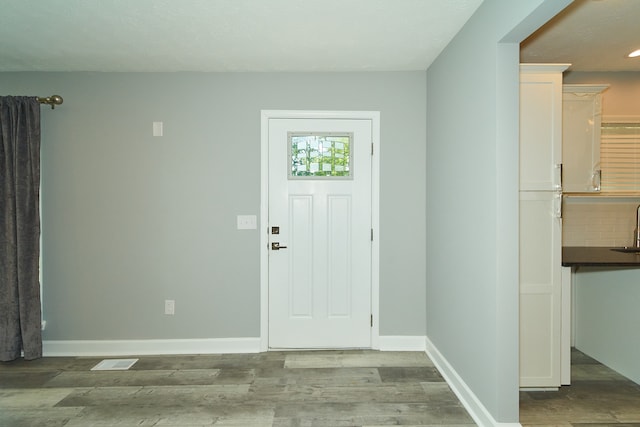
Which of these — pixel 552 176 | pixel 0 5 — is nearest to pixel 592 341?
pixel 552 176

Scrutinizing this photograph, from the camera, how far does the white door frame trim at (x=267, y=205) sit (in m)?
3.32

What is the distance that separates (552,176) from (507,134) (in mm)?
652

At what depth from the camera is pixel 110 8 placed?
2256 mm

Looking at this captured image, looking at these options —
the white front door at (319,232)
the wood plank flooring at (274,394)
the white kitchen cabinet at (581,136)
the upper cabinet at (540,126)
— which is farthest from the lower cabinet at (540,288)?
the white front door at (319,232)

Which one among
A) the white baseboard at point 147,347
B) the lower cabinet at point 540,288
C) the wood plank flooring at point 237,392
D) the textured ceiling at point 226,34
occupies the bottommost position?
the wood plank flooring at point 237,392

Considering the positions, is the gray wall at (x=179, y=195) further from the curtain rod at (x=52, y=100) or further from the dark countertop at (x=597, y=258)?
the dark countertop at (x=597, y=258)

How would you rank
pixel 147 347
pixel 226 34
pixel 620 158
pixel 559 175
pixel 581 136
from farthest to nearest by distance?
pixel 147 347 < pixel 620 158 < pixel 581 136 < pixel 226 34 < pixel 559 175

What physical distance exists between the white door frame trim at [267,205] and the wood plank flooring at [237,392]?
0.94ft

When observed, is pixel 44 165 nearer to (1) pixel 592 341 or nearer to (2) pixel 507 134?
(2) pixel 507 134

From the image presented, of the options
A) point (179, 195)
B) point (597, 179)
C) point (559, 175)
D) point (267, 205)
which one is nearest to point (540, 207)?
point (559, 175)

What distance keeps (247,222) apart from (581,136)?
2870 millimetres

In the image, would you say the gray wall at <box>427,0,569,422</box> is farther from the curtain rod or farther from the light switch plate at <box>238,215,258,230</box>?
the curtain rod

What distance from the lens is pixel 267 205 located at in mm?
3328

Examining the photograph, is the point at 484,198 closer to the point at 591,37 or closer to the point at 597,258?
the point at 597,258
